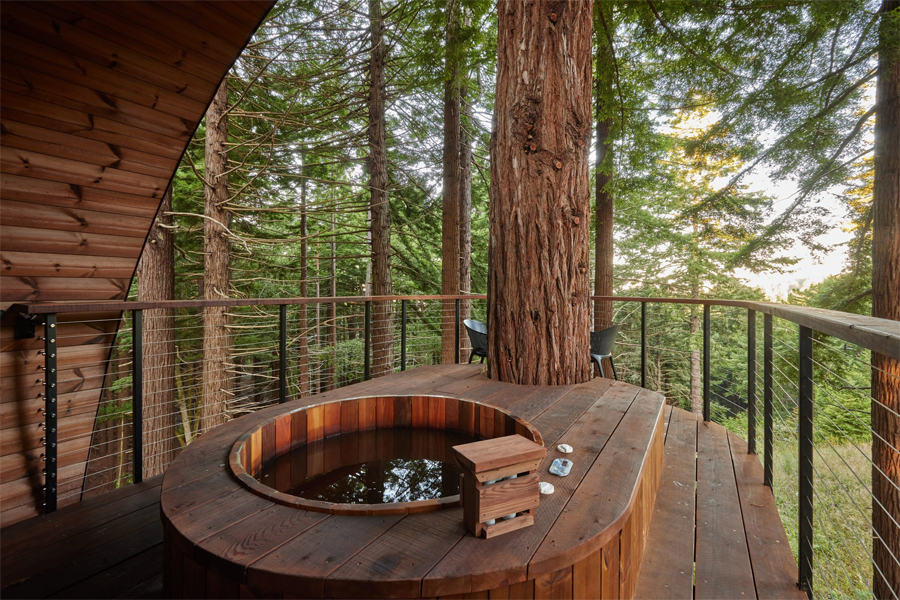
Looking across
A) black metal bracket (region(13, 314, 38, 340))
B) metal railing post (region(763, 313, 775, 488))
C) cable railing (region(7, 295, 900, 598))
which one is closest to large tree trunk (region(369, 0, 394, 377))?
cable railing (region(7, 295, 900, 598))

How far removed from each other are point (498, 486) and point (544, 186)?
2.21 m

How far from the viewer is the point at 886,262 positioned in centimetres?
420

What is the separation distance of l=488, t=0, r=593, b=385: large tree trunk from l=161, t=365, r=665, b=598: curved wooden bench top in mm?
1125

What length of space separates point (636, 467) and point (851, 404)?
9.19 m

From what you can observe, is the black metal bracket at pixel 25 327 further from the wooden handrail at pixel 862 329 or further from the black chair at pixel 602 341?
the black chair at pixel 602 341

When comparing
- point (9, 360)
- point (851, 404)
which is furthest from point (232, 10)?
point (851, 404)

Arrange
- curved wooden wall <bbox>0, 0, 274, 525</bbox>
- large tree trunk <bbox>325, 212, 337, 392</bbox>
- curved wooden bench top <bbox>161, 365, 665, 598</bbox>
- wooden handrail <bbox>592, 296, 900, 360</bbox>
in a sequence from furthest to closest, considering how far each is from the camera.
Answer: large tree trunk <bbox>325, 212, 337, 392</bbox> < curved wooden wall <bbox>0, 0, 274, 525</bbox> < curved wooden bench top <bbox>161, 365, 665, 598</bbox> < wooden handrail <bbox>592, 296, 900, 360</bbox>

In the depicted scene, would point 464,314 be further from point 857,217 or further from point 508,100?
point 857,217

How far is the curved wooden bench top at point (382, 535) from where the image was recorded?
3.27 feet

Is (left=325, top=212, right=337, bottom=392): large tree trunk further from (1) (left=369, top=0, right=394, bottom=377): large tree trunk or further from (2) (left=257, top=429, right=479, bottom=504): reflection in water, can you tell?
(2) (left=257, top=429, right=479, bottom=504): reflection in water

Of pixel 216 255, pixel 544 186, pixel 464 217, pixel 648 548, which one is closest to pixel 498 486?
pixel 648 548

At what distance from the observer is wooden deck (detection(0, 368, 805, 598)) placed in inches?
56.4

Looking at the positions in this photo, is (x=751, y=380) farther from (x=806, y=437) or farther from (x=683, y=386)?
(x=683, y=386)

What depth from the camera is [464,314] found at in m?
7.07
